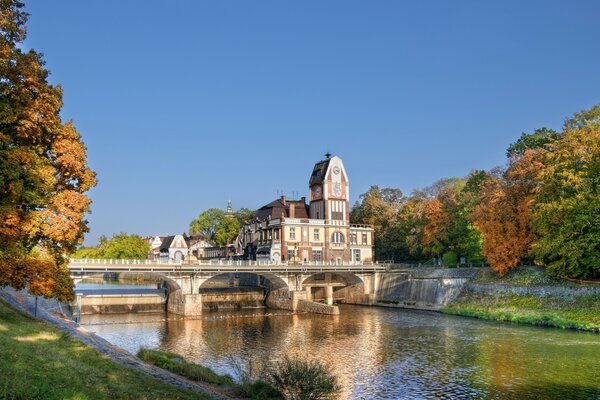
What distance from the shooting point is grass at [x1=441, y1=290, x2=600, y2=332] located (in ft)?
148

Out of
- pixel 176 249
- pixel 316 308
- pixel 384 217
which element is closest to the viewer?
pixel 316 308

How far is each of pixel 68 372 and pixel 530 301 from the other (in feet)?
153

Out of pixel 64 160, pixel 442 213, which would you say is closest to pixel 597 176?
pixel 442 213

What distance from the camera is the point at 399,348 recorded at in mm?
38469

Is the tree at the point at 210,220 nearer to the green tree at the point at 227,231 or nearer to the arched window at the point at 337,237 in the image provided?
the green tree at the point at 227,231

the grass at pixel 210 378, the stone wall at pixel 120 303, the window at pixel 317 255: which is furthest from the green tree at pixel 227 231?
the grass at pixel 210 378

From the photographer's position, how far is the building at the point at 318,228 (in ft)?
270

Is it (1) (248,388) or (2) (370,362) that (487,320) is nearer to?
(2) (370,362)

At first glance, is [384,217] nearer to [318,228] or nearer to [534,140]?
[318,228]

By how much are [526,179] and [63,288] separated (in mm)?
47685

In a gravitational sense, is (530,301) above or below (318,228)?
below

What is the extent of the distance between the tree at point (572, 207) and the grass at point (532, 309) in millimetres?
3318

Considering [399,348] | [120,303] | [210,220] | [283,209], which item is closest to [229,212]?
[210,220]

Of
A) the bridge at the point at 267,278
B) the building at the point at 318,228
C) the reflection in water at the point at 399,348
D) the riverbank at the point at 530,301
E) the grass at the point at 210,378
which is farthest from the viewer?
the building at the point at 318,228
